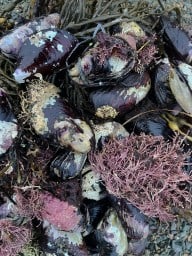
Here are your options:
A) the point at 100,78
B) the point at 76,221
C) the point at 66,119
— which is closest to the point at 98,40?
the point at 100,78

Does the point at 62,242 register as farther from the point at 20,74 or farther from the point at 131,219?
the point at 20,74

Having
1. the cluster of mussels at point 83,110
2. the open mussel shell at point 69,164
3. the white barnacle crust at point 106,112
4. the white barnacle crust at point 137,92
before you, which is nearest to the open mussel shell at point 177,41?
the cluster of mussels at point 83,110

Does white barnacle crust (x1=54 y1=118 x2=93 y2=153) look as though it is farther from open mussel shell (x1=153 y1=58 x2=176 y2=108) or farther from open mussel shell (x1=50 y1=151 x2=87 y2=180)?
open mussel shell (x1=153 y1=58 x2=176 y2=108)

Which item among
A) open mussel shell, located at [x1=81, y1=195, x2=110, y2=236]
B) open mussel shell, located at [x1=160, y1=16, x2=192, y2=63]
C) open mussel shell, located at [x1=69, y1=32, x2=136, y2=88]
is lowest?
open mussel shell, located at [x1=81, y1=195, x2=110, y2=236]

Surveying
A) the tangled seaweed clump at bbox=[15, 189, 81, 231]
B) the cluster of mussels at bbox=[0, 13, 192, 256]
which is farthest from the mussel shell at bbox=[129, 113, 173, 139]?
the tangled seaweed clump at bbox=[15, 189, 81, 231]

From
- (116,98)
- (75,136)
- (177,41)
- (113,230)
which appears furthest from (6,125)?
(177,41)

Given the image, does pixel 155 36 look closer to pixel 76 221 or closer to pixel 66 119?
pixel 66 119
